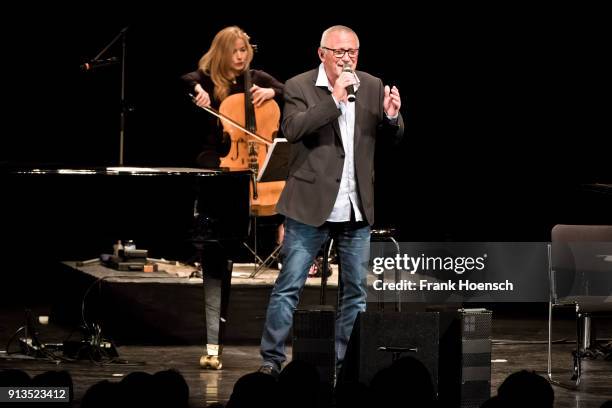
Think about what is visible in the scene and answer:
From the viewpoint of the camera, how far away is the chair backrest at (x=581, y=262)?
5.98 metres

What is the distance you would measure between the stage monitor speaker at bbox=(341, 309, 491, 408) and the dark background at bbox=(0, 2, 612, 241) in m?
4.00

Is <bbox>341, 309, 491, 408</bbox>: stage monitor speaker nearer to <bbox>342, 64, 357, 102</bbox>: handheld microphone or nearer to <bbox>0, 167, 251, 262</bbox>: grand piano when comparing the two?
<bbox>342, 64, 357, 102</bbox>: handheld microphone

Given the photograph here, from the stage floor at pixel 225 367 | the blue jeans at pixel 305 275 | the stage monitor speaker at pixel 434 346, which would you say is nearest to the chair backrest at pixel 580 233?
the stage floor at pixel 225 367

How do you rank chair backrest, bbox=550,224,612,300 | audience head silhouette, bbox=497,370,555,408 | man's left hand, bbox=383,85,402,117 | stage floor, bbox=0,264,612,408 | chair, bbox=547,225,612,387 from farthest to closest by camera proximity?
chair backrest, bbox=550,224,612,300, chair, bbox=547,225,612,387, stage floor, bbox=0,264,612,408, man's left hand, bbox=383,85,402,117, audience head silhouette, bbox=497,370,555,408

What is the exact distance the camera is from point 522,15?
866cm

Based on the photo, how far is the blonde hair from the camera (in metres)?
7.33

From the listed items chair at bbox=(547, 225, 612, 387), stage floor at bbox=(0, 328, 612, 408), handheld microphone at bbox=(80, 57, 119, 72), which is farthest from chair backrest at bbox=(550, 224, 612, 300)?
handheld microphone at bbox=(80, 57, 119, 72)

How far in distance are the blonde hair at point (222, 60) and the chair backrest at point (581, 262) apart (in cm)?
232

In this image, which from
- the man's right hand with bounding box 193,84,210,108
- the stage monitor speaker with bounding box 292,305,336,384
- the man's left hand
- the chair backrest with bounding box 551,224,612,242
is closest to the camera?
the stage monitor speaker with bounding box 292,305,336,384

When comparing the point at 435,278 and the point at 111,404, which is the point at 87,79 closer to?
the point at 435,278

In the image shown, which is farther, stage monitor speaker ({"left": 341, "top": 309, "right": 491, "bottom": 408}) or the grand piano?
the grand piano

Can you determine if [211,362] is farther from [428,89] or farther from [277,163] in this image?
[428,89]

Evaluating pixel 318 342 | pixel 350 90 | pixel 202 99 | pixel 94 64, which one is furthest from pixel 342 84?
pixel 94 64

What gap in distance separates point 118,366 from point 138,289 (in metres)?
0.97
